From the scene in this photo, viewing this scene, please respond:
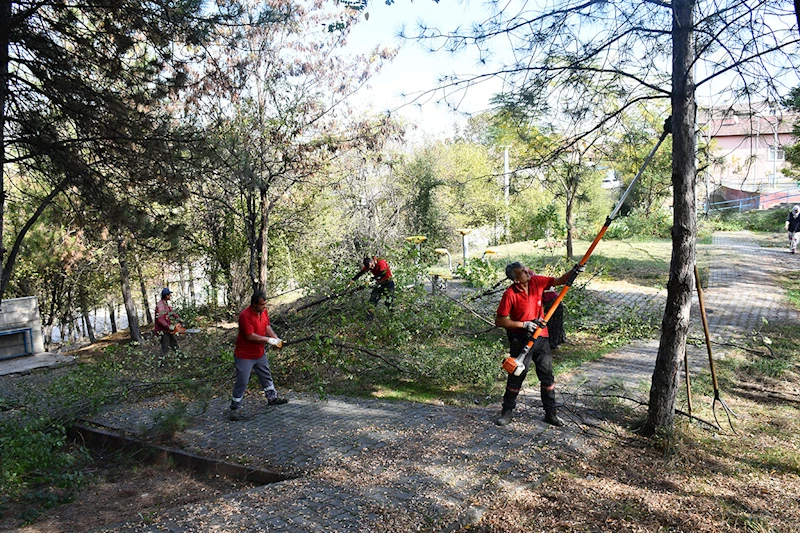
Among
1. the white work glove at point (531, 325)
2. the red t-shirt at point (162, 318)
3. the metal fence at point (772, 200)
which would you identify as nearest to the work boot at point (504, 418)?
the white work glove at point (531, 325)

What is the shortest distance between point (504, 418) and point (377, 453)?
146 centimetres

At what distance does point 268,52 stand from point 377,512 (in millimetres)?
11092

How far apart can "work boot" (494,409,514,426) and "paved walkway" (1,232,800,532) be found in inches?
3.7

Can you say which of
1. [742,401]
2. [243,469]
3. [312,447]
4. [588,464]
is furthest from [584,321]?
[243,469]

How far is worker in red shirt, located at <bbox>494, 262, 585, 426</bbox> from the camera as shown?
584 centimetres

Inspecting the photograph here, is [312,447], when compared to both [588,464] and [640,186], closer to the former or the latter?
[588,464]

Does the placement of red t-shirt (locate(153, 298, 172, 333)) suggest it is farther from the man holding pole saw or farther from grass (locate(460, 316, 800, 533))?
grass (locate(460, 316, 800, 533))

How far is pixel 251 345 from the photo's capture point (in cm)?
713

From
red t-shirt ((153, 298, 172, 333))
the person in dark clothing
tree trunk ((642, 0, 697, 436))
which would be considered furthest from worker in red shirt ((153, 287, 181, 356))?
the person in dark clothing

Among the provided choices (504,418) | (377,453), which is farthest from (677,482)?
(377,453)

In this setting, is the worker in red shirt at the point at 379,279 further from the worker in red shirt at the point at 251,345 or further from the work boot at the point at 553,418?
the work boot at the point at 553,418

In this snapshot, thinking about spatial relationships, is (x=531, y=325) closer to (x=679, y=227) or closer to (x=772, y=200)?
(x=679, y=227)

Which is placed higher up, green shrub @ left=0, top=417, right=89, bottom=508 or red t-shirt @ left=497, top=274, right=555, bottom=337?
red t-shirt @ left=497, top=274, right=555, bottom=337

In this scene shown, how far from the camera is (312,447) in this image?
228 inches
